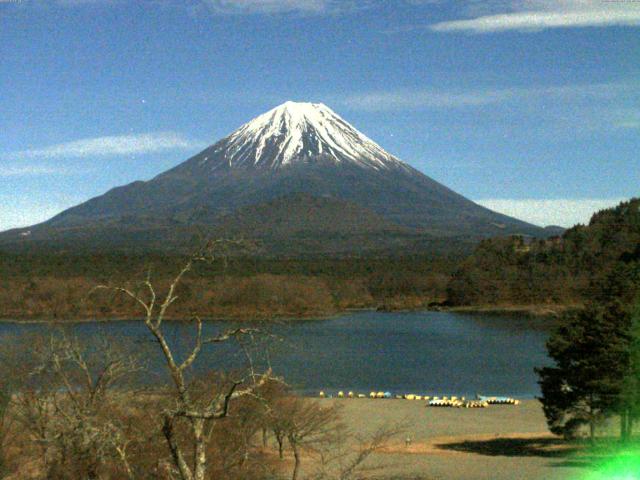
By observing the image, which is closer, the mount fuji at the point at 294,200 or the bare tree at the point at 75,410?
the bare tree at the point at 75,410

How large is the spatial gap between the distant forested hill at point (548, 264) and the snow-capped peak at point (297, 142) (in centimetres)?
10324

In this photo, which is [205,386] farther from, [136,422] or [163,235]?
[163,235]

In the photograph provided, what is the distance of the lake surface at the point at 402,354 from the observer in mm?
31609

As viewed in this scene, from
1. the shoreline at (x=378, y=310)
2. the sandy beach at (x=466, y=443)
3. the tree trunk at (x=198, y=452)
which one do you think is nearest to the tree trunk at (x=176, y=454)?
the tree trunk at (x=198, y=452)

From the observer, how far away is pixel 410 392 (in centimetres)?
3147

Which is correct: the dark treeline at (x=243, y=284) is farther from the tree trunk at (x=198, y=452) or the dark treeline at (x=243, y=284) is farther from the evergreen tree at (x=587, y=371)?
the tree trunk at (x=198, y=452)

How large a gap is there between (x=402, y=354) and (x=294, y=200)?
107830 millimetres

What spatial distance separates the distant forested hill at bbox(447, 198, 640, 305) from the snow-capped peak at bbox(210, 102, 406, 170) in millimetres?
103242

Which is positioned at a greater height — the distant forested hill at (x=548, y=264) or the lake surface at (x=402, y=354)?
the distant forested hill at (x=548, y=264)

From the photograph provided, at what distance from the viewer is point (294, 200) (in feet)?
495

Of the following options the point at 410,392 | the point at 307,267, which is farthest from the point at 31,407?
the point at 307,267

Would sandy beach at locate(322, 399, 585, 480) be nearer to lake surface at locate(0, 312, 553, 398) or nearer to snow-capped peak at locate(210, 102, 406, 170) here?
lake surface at locate(0, 312, 553, 398)

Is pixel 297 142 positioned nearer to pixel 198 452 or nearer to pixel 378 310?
pixel 378 310

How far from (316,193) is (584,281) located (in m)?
96.3
